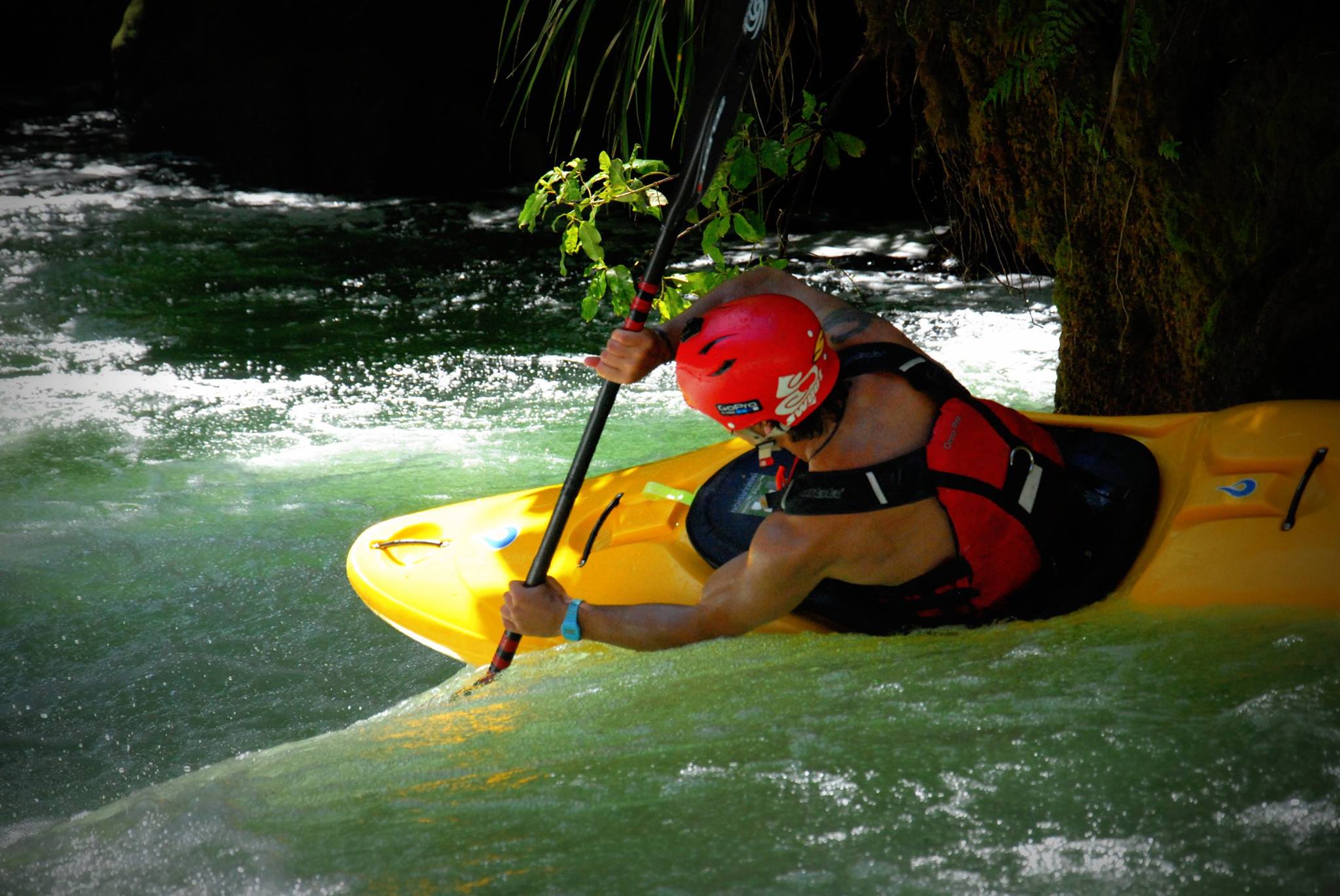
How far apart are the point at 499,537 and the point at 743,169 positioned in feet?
4.71

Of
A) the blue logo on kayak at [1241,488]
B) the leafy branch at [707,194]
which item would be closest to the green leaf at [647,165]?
the leafy branch at [707,194]

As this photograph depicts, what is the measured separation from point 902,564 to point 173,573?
2.63m

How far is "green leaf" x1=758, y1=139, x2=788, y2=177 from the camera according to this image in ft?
12.6

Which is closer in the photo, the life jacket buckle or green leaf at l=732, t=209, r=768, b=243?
the life jacket buckle

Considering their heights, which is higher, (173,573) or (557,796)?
(557,796)

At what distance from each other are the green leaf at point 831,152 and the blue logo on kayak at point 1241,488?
1.67 metres

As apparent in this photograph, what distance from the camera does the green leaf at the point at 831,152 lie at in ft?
12.3

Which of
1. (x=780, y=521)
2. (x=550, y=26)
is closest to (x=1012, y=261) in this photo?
(x=550, y=26)

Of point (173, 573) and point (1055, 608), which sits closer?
point (1055, 608)

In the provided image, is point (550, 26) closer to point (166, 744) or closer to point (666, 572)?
point (666, 572)

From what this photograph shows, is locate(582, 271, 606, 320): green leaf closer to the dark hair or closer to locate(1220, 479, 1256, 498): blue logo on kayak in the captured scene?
the dark hair

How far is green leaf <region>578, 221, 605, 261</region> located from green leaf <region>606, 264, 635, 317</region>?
8cm

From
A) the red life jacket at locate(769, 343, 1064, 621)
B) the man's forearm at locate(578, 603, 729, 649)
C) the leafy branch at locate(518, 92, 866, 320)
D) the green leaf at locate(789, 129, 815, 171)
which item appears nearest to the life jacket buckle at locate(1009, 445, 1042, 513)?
the red life jacket at locate(769, 343, 1064, 621)

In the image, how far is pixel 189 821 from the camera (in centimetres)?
196
